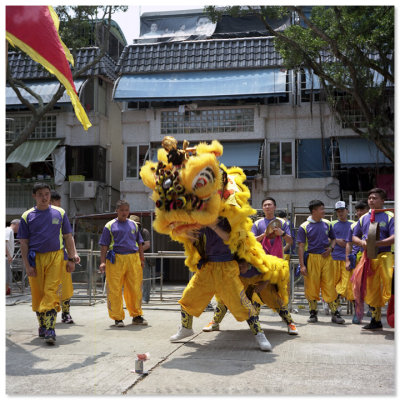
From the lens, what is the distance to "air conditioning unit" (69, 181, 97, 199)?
720 inches

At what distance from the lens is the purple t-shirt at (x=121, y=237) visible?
6949mm

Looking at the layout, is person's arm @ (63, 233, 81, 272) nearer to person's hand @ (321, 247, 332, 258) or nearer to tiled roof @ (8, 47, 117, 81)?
person's hand @ (321, 247, 332, 258)

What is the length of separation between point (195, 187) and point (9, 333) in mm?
3201

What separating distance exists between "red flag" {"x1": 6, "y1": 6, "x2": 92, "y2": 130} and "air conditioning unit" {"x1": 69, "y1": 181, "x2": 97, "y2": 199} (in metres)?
13.7

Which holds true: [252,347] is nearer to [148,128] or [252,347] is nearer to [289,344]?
[289,344]

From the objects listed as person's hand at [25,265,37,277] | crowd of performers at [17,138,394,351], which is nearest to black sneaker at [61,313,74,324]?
crowd of performers at [17,138,394,351]

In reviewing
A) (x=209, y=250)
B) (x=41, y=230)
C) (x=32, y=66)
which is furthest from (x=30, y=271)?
(x=32, y=66)

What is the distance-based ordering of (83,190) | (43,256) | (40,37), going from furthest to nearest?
(83,190) → (43,256) → (40,37)

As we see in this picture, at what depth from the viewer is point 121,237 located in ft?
22.9

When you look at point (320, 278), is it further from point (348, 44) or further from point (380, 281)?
point (348, 44)

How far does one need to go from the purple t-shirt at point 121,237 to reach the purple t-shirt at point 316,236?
7.69 feet

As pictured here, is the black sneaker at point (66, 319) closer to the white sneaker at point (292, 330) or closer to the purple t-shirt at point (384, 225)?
the white sneaker at point (292, 330)

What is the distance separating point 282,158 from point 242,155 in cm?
144

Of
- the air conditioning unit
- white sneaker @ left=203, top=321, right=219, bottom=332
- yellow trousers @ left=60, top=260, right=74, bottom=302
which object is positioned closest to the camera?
white sneaker @ left=203, top=321, right=219, bottom=332
